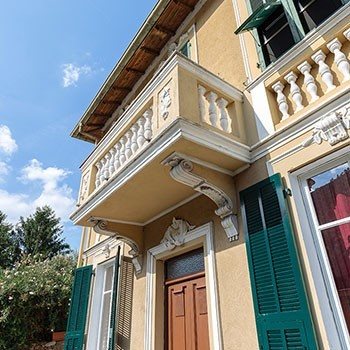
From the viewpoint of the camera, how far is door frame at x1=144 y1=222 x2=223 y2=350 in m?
3.41

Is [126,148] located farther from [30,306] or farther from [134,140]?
[30,306]

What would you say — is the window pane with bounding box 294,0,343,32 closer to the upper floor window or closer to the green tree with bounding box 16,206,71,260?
the upper floor window

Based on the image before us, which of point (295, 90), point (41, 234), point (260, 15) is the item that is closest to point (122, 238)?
point (295, 90)

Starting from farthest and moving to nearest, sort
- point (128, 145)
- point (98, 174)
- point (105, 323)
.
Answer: point (105, 323)
point (98, 174)
point (128, 145)

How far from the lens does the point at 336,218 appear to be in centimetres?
275

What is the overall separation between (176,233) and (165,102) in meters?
2.00

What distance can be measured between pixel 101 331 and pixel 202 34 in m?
6.17

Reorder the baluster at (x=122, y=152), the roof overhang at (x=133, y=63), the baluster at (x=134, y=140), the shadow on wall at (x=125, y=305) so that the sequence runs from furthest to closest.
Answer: the roof overhang at (x=133, y=63)
the shadow on wall at (x=125, y=305)
the baluster at (x=122, y=152)
the baluster at (x=134, y=140)

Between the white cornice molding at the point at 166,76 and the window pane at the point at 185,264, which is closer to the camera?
the white cornice molding at the point at 166,76

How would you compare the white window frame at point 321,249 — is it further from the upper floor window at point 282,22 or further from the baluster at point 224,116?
the upper floor window at point 282,22

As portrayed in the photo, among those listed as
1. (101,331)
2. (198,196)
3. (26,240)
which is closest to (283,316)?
(198,196)

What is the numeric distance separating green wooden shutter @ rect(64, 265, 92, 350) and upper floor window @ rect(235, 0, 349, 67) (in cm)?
541

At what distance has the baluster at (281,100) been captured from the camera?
3.40 meters

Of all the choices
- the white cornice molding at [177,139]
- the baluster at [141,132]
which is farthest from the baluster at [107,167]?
the baluster at [141,132]
